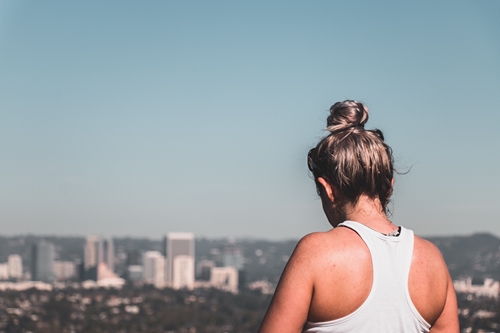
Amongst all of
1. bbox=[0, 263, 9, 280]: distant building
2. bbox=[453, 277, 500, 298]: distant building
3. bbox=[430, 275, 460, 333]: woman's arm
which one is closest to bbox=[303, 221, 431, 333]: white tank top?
bbox=[430, 275, 460, 333]: woman's arm

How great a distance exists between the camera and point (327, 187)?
1.49 meters

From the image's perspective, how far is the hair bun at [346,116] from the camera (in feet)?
4.86

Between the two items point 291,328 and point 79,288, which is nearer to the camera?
point 291,328

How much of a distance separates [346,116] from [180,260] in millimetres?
75191

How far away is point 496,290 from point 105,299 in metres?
29.2

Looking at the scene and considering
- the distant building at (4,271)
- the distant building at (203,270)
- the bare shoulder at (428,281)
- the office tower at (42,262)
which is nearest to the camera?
the bare shoulder at (428,281)

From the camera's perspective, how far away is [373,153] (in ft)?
4.73

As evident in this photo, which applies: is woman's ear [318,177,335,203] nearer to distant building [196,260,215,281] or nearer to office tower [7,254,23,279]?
distant building [196,260,215,281]

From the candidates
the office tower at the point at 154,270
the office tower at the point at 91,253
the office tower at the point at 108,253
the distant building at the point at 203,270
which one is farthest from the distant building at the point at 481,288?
the office tower at the point at 108,253

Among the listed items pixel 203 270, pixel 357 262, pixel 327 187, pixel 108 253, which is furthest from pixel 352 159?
pixel 108 253

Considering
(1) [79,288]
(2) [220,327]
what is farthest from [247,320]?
(1) [79,288]

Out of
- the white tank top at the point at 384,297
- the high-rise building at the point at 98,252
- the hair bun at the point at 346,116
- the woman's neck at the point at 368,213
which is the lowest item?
the high-rise building at the point at 98,252

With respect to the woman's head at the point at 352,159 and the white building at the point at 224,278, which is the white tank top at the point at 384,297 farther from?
the white building at the point at 224,278

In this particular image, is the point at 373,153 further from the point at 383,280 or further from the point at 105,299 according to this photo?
the point at 105,299
